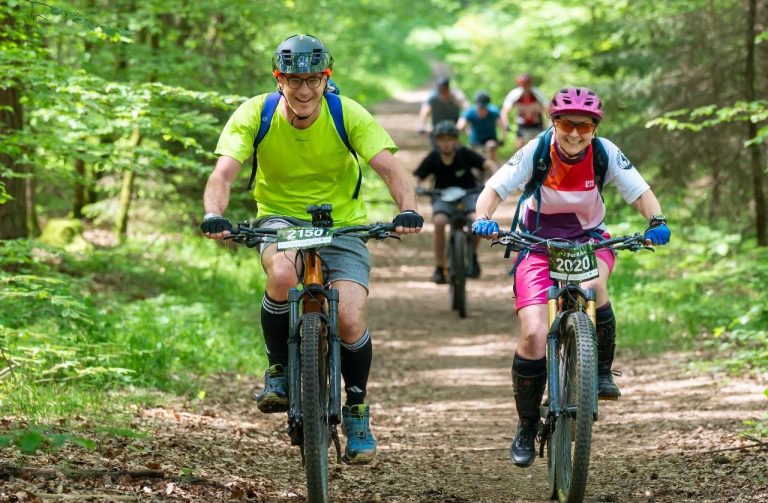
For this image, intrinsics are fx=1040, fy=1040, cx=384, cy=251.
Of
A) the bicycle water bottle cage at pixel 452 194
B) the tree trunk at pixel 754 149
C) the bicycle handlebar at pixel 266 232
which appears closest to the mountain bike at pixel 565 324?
the bicycle handlebar at pixel 266 232

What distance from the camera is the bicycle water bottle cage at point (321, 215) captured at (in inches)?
214

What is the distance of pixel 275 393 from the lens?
18.6 ft

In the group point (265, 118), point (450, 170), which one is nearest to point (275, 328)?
point (265, 118)

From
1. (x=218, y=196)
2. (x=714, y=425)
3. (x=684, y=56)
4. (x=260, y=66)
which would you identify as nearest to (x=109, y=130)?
(x=218, y=196)

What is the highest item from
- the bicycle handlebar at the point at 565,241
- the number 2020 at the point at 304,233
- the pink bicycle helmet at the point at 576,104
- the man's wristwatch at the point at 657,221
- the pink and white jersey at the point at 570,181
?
the pink bicycle helmet at the point at 576,104

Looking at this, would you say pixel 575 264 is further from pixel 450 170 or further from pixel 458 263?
pixel 450 170

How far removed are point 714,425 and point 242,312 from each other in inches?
214

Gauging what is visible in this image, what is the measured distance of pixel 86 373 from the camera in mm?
7051

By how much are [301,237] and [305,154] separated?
71 centimetres

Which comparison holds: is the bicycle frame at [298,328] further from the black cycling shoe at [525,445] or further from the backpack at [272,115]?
the black cycling shoe at [525,445]

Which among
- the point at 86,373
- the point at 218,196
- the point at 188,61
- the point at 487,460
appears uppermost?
the point at 188,61

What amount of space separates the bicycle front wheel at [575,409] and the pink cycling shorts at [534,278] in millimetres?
353

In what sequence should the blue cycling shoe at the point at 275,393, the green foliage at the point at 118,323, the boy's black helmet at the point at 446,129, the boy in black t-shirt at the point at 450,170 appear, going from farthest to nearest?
the boy in black t-shirt at the point at 450,170 → the boy's black helmet at the point at 446,129 → the green foliage at the point at 118,323 → the blue cycling shoe at the point at 275,393

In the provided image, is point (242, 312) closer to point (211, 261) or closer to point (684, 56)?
point (211, 261)
